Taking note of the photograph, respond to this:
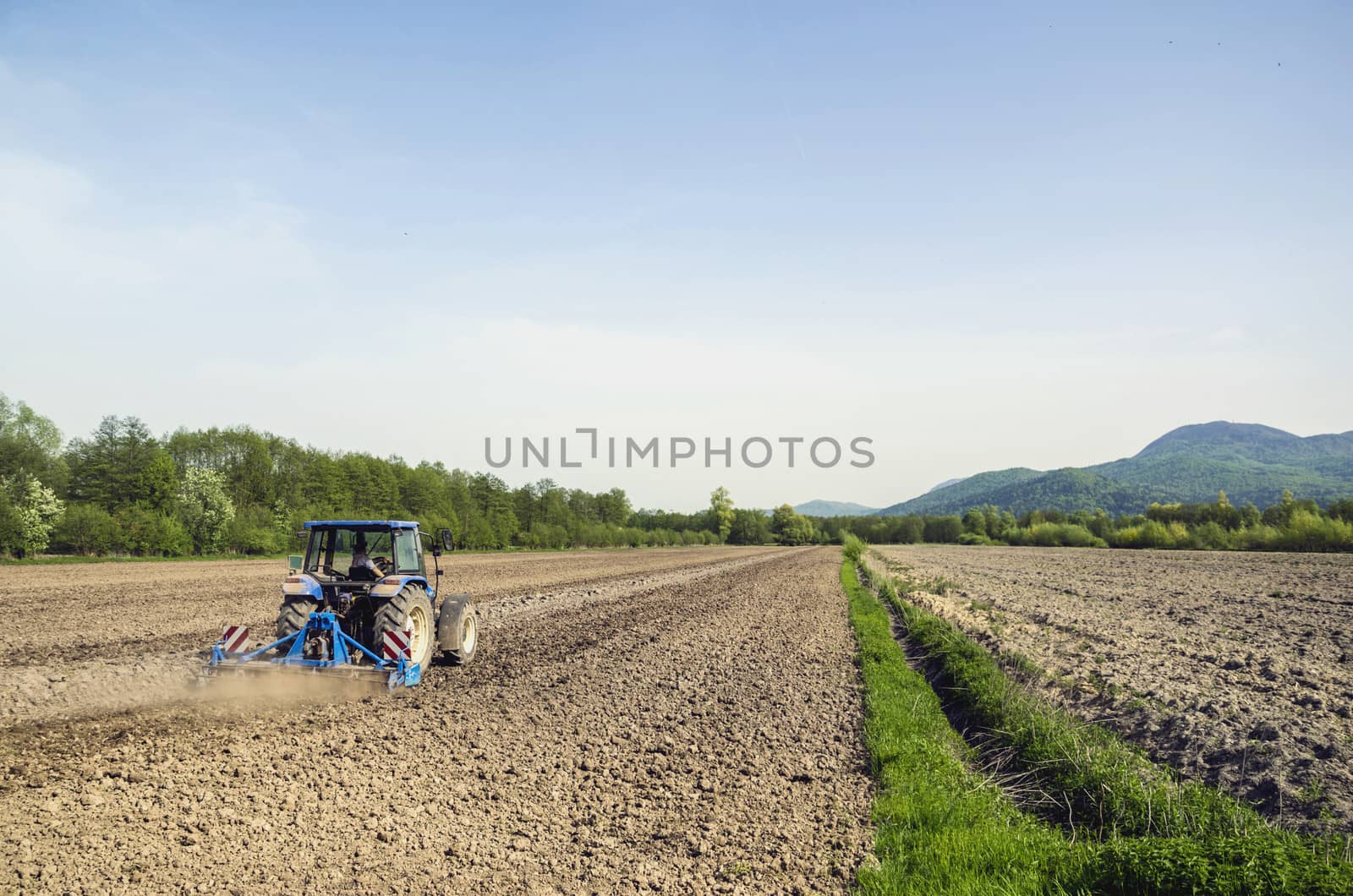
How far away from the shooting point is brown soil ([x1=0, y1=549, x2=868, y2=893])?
4.93 meters

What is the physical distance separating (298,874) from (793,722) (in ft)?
19.4

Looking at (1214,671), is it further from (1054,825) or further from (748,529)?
(748,529)

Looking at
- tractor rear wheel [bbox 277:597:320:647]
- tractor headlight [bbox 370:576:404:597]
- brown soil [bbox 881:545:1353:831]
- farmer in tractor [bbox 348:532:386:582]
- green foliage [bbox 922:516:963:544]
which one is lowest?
green foliage [bbox 922:516:963:544]

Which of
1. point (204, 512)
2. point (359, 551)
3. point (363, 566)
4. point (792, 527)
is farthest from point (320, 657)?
point (792, 527)

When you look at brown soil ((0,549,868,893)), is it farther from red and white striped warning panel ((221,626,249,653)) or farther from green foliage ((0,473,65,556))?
green foliage ((0,473,65,556))

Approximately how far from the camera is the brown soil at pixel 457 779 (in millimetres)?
4930

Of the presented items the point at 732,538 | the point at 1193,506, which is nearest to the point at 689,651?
the point at 1193,506

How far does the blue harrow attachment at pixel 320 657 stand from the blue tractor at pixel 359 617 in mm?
12

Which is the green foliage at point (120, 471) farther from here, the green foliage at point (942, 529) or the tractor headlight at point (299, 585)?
the green foliage at point (942, 529)

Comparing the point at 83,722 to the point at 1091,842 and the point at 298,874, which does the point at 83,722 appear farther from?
the point at 1091,842

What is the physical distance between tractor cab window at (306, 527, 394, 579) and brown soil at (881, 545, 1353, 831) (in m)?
10.6

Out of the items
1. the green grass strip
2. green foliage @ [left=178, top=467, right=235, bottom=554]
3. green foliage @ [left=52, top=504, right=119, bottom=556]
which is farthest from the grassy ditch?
green foliage @ [left=178, top=467, right=235, bottom=554]

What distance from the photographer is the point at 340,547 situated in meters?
10.9

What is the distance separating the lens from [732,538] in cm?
13912
